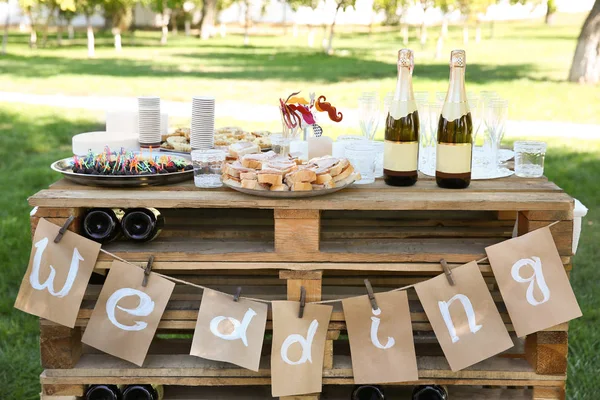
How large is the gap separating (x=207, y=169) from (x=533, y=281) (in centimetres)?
105

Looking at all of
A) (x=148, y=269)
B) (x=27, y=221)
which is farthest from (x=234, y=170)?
(x=27, y=221)

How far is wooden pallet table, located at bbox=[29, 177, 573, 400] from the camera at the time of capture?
88.0 inches

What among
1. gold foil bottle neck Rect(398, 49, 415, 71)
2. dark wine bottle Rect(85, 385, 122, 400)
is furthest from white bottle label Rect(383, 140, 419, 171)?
dark wine bottle Rect(85, 385, 122, 400)

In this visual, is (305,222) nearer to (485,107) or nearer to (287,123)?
(287,123)

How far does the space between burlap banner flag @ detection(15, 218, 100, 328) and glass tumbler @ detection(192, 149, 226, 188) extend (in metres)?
0.37

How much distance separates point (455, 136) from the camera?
2.37m

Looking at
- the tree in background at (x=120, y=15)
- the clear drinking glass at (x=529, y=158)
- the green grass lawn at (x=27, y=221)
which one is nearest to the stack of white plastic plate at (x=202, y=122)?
the clear drinking glass at (x=529, y=158)

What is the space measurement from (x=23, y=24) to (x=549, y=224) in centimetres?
4008

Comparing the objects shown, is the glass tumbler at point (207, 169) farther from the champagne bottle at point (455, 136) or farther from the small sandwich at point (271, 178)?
the champagne bottle at point (455, 136)

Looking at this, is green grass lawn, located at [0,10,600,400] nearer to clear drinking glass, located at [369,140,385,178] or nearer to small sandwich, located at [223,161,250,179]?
clear drinking glass, located at [369,140,385,178]

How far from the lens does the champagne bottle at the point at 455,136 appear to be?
7.62ft

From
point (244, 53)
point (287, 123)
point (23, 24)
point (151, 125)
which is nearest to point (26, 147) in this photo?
point (151, 125)

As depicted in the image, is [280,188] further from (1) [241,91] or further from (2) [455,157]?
(1) [241,91]

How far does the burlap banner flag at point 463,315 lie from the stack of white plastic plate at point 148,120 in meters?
1.21
